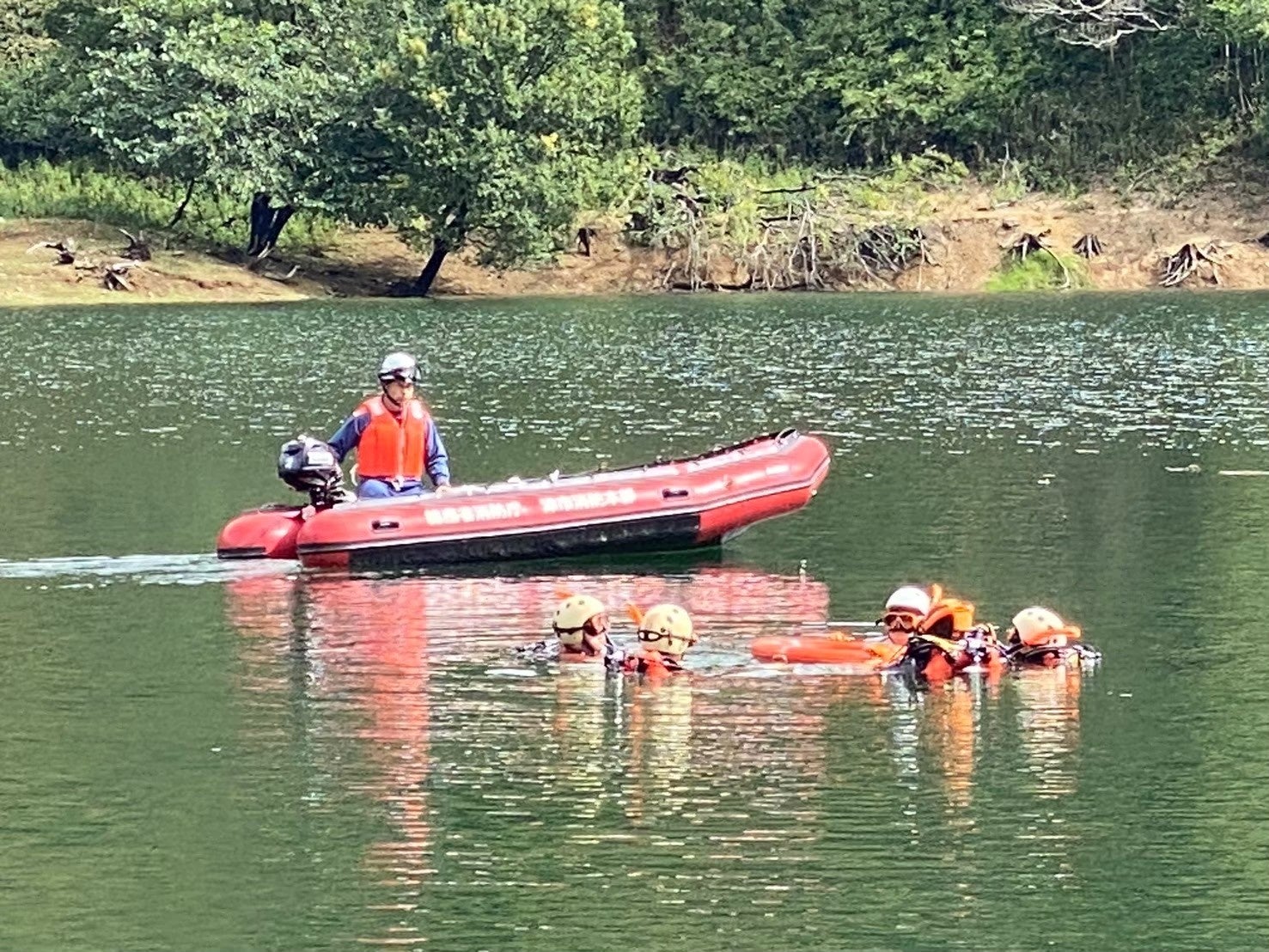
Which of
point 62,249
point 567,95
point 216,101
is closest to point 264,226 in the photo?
point 216,101

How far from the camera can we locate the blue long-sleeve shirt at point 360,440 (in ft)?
84.0

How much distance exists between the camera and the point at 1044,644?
66.3 feet


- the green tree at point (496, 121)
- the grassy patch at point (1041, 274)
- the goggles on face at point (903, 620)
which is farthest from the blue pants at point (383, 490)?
the grassy patch at point (1041, 274)

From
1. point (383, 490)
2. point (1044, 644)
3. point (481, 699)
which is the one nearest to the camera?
point (481, 699)

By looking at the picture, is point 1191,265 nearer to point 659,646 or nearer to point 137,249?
point 137,249

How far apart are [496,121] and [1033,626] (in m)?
48.3

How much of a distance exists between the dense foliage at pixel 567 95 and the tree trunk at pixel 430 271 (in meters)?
0.21

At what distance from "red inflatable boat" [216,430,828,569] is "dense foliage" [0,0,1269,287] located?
40573mm

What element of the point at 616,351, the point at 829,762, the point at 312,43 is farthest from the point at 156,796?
the point at 312,43

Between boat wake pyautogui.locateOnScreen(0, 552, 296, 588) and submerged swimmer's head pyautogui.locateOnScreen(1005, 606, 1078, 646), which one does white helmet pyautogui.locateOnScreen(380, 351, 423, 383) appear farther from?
submerged swimmer's head pyautogui.locateOnScreen(1005, 606, 1078, 646)

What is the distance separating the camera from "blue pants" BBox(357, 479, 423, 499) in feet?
84.9

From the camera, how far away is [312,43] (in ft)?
234

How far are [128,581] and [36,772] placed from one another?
291 inches

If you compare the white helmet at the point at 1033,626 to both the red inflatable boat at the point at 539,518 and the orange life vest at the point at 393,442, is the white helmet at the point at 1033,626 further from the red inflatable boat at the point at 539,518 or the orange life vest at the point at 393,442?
the orange life vest at the point at 393,442
